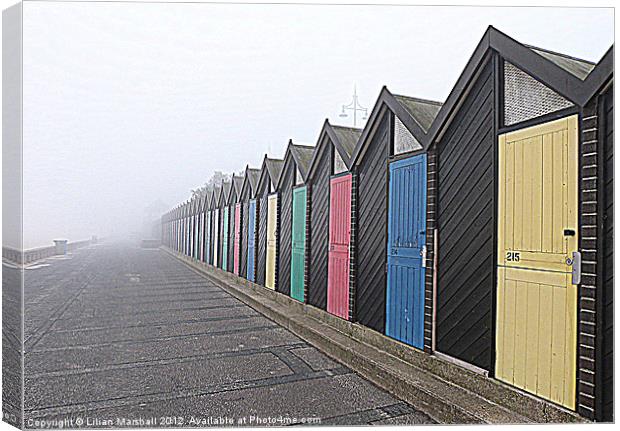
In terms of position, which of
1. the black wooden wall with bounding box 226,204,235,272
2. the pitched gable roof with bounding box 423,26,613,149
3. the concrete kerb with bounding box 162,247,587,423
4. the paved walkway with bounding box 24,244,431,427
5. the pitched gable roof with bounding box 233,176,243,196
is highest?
the pitched gable roof with bounding box 423,26,613,149

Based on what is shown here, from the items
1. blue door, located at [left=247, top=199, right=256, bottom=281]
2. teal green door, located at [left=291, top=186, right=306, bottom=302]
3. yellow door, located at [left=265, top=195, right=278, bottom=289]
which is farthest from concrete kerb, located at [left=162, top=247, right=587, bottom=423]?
blue door, located at [left=247, top=199, right=256, bottom=281]

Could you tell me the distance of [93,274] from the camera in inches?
824

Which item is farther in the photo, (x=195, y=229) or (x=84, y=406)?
(x=195, y=229)

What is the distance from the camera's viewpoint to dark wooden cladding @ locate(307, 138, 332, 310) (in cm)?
944

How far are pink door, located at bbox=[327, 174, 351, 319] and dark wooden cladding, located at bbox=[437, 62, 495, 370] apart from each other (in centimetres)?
260

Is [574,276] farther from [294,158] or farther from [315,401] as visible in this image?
[294,158]

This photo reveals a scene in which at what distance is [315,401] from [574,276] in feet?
8.16

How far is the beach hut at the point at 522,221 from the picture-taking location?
4.02 metres

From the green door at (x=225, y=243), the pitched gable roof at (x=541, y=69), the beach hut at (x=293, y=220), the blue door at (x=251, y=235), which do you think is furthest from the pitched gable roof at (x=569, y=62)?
the green door at (x=225, y=243)

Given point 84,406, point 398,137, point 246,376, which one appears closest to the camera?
point 84,406

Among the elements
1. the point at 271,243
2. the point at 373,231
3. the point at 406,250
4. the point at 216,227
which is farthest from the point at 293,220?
the point at 216,227

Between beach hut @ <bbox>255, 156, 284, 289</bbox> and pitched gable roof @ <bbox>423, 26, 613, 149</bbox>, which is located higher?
pitched gable roof @ <bbox>423, 26, 613, 149</bbox>

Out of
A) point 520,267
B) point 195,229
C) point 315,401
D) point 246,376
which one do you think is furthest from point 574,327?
point 195,229

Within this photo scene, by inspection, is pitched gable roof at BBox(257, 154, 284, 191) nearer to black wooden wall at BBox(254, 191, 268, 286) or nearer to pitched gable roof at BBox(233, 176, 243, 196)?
black wooden wall at BBox(254, 191, 268, 286)
